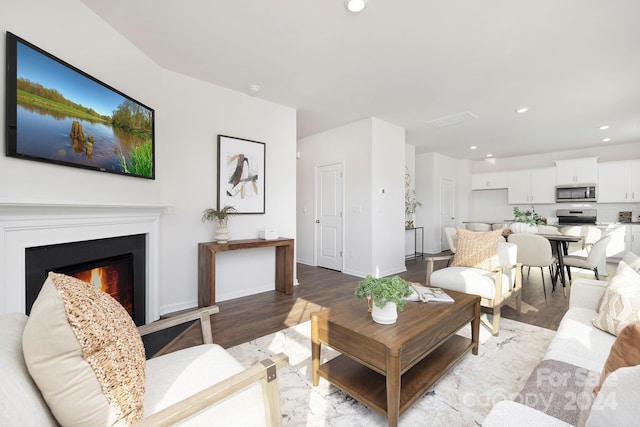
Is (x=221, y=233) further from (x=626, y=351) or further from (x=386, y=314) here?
(x=626, y=351)

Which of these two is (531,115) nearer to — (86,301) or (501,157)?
(501,157)

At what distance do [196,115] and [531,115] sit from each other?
16.0 ft

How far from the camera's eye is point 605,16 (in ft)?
7.06

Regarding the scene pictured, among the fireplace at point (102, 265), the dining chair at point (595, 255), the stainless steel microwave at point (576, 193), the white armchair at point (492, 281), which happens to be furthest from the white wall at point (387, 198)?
the stainless steel microwave at point (576, 193)

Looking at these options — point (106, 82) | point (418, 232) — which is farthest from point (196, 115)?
point (418, 232)

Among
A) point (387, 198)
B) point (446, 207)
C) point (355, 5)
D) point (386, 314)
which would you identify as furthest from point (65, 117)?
point (446, 207)

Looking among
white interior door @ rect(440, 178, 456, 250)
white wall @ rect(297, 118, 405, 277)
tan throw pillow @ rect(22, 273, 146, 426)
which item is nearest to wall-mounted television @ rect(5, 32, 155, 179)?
tan throw pillow @ rect(22, 273, 146, 426)

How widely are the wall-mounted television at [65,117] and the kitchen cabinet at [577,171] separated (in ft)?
27.1

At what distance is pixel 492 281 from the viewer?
2590 millimetres

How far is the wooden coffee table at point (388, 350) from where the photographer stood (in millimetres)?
1395

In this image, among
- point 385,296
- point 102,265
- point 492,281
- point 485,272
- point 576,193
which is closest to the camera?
point 385,296

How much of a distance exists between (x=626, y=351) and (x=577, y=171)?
7.50m

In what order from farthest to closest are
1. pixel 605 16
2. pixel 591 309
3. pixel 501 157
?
Answer: pixel 501 157
pixel 605 16
pixel 591 309

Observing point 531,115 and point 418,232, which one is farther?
point 418,232
